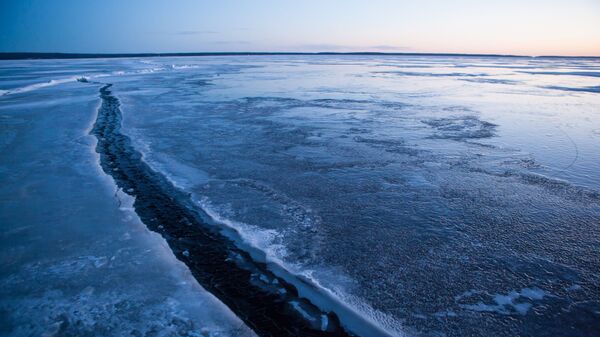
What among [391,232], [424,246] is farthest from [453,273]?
[391,232]

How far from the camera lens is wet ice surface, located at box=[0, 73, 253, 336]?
214cm

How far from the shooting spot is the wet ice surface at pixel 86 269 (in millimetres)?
2141

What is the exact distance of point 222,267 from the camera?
2775 millimetres

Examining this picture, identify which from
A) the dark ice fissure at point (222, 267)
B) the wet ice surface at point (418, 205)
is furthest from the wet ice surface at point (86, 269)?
the wet ice surface at point (418, 205)

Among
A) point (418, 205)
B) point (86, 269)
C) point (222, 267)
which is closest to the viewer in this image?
point (86, 269)

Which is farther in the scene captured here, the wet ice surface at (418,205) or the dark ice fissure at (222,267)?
the wet ice surface at (418,205)

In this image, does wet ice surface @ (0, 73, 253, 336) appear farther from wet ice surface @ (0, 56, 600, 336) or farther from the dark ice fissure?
wet ice surface @ (0, 56, 600, 336)

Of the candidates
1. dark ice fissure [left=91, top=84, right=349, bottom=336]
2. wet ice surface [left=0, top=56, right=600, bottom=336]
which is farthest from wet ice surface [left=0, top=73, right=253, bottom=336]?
wet ice surface [left=0, top=56, right=600, bottom=336]

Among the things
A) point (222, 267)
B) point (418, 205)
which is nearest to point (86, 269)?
point (222, 267)

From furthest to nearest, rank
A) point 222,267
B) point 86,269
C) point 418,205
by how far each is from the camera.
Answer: point 418,205
point 222,267
point 86,269

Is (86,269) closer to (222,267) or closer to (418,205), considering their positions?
(222,267)

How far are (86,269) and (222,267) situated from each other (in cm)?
102

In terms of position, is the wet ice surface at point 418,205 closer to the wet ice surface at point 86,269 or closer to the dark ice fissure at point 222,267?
the dark ice fissure at point 222,267

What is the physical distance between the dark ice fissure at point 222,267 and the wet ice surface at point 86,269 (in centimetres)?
12
